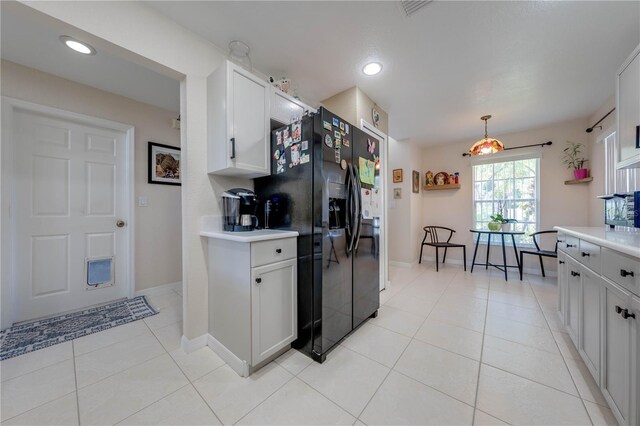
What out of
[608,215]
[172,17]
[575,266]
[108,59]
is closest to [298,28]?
[172,17]

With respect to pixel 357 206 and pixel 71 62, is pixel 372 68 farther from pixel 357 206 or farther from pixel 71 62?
pixel 71 62

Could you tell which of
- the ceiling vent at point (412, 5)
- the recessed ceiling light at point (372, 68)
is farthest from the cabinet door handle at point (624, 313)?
the recessed ceiling light at point (372, 68)

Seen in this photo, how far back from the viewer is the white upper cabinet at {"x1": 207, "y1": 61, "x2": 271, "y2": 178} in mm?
1617

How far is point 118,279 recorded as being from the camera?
8.71 feet

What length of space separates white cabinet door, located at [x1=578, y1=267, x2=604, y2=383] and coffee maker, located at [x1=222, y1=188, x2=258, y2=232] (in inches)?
87.6

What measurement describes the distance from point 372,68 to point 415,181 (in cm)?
282

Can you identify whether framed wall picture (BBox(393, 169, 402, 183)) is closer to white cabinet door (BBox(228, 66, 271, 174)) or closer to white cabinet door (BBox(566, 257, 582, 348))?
white cabinet door (BBox(566, 257, 582, 348))

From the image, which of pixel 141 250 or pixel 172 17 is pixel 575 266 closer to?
pixel 172 17

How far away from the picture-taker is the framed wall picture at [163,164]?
2865mm

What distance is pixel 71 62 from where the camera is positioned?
81.4 inches

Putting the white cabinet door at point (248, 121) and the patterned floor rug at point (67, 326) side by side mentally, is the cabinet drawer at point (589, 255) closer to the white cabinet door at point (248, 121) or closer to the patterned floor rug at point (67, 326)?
the white cabinet door at point (248, 121)

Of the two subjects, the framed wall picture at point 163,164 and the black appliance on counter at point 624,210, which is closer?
the black appliance on counter at point 624,210

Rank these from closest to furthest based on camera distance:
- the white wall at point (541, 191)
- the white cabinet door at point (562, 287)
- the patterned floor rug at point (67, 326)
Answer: the patterned floor rug at point (67, 326) → the white cabinet door at point (562, 287) → the white wall at point (541, 191)

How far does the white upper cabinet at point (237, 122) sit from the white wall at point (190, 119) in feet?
0.30
